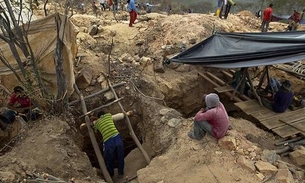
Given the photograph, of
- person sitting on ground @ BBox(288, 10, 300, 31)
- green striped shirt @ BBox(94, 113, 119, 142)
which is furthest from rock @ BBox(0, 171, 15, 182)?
person sitting on ground @ BBox(288, 10, 300, 31)

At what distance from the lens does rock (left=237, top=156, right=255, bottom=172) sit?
13.5 feet

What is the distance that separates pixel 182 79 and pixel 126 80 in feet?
5.36

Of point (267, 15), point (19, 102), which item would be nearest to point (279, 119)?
point (19, 102)

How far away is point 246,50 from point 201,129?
213cm

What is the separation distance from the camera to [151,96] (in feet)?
21.6

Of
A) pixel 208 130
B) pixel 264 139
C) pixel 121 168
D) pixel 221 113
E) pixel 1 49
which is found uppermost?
pixel 1 49

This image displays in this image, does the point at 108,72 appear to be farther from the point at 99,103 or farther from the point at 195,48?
the point at 195,48

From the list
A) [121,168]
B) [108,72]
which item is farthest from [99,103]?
[121,168]

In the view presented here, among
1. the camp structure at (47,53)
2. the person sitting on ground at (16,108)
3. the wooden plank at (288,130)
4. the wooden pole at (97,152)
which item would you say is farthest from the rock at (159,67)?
the person sitting on ground at (16,108)

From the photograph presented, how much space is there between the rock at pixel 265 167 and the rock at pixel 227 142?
44cm

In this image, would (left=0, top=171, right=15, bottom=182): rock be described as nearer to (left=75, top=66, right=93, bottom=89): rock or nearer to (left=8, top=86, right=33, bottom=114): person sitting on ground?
(left=8, top=86, right=33, bottom=114): person sitting on ground

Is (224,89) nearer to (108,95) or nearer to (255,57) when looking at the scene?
(255,57)

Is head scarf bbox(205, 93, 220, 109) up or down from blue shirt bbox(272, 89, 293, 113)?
up

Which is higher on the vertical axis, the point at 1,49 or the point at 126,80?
the point at 1,49
